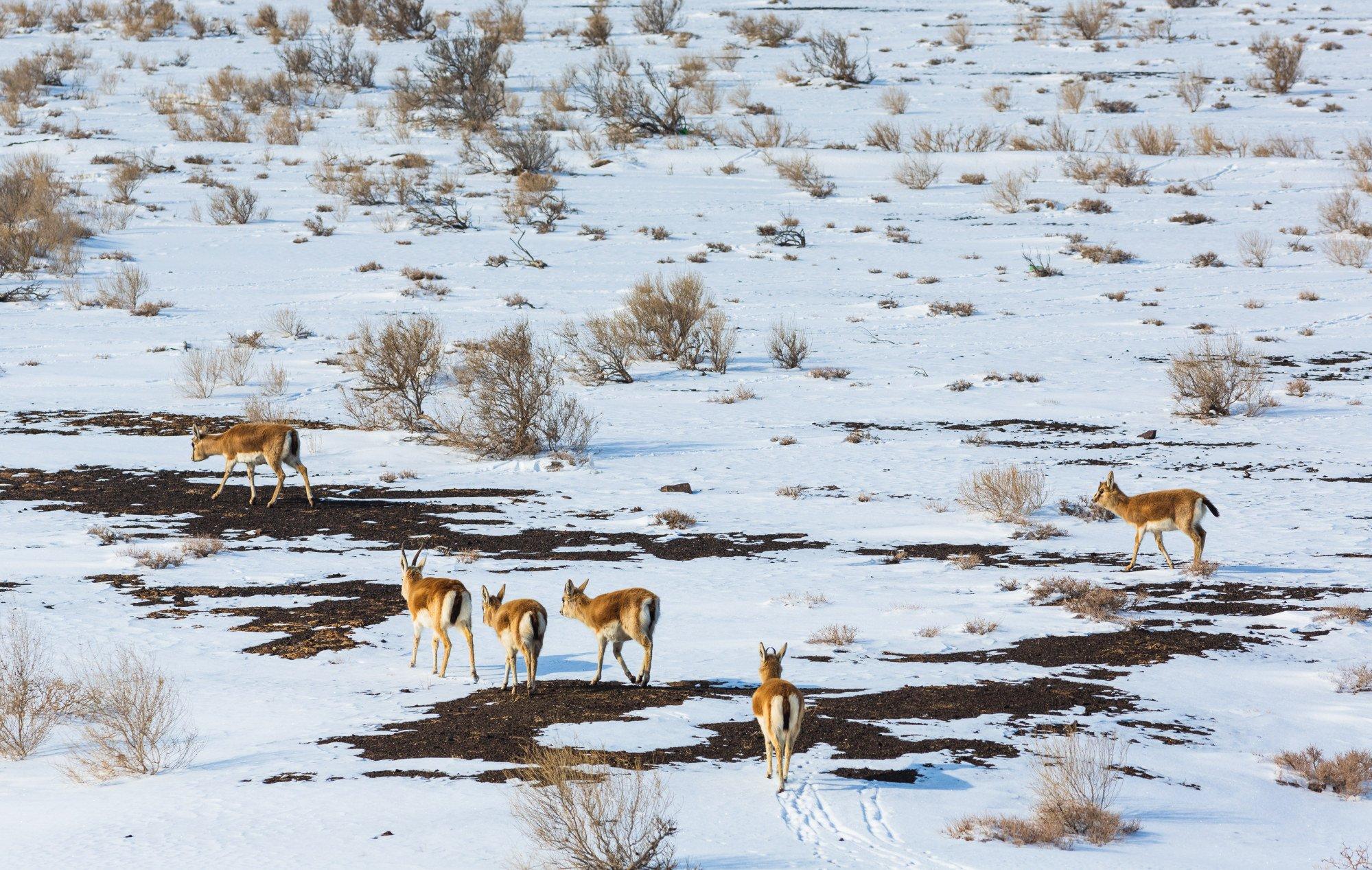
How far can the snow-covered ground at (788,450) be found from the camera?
621cm

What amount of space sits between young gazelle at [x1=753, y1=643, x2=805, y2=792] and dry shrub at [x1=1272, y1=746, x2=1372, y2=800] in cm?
273

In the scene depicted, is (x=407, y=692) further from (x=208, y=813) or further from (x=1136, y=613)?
(x=1136, y=613)

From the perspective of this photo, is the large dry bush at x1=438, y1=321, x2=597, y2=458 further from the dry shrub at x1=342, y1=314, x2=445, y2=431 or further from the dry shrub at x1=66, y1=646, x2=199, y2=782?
the dry shrub at x1=66, y1=646, x2=199, y2=782

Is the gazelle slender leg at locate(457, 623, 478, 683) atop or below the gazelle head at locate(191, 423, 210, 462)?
below

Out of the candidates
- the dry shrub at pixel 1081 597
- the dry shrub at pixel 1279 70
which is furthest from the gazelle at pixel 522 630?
the dry shrub at pixel 1279 70

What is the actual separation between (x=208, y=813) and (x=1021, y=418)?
14685mm

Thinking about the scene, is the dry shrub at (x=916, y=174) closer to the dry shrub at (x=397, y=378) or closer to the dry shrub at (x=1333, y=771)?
the dry shrub at (x=397, y=378)

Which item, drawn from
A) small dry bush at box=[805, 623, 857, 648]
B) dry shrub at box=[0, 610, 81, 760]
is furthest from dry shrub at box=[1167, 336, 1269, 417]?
dry shrub at box=[0, 610, 81, 760]

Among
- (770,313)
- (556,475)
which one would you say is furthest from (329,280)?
(556,475)

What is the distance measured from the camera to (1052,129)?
121 feet

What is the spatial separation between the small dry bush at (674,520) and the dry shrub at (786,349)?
904cm

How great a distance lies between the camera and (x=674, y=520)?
1330cm

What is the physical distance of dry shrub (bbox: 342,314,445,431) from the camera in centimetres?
1875

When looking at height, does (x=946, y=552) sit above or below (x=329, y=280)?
below
